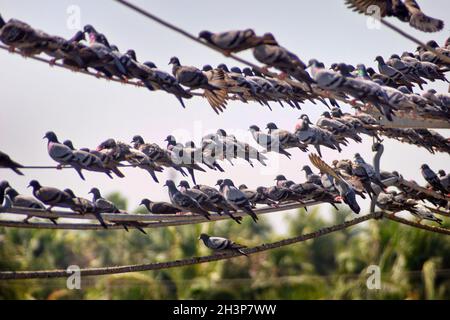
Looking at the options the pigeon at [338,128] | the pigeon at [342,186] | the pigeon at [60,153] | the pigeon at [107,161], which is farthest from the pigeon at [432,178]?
the pigeon at [60,153]

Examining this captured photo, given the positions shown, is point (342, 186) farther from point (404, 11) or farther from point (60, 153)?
point (60, 153)

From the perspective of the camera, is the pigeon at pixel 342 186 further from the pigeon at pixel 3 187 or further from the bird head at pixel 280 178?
the pigeon at pixel 3 187

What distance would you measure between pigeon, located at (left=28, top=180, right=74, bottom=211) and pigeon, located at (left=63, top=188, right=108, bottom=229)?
0.20 ft

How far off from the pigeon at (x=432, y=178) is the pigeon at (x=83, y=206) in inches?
278

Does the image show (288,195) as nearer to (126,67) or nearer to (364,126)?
(364,126)

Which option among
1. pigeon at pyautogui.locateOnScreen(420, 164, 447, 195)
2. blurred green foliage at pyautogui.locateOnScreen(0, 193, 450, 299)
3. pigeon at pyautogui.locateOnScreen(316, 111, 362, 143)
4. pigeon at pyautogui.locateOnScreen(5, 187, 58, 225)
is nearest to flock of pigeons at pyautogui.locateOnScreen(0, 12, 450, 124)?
pigeon at pyautogui.locateOnScreen(316, 111, 362, 143)

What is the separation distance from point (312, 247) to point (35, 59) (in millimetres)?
38106

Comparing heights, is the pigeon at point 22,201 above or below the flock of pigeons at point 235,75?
below

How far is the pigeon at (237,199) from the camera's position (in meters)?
12.3

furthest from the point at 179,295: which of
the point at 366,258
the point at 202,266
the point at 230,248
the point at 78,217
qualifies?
the point at 78,217

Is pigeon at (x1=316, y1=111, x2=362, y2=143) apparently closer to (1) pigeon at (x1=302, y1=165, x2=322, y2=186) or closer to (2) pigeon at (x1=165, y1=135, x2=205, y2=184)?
(1) pigeon at (x1=302, y1=165, x2=322, y2=186)

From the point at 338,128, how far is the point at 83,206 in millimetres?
4873

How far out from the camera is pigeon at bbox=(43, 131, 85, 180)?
37.9ft

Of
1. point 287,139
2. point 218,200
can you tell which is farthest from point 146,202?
point 287,139
